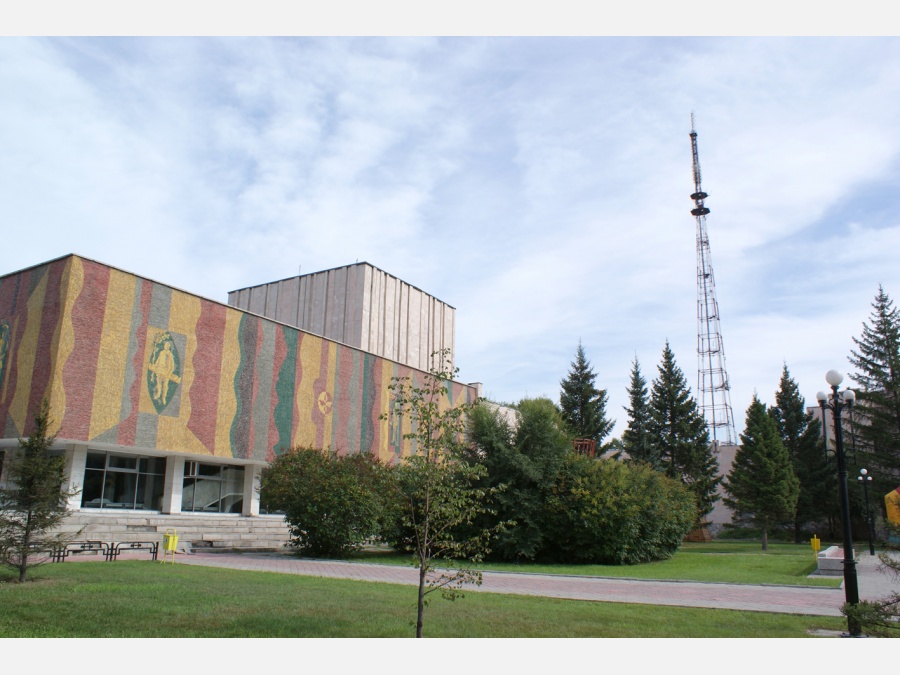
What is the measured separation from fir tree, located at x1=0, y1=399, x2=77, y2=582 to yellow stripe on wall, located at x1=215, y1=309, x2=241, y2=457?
1695 centimetres

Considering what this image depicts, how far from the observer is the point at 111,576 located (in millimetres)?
12836

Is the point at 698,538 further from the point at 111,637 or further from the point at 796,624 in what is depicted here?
the point at 111,637

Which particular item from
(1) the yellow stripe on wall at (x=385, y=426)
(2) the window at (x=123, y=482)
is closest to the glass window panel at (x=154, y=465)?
(2) the window at (x=123, y=482)

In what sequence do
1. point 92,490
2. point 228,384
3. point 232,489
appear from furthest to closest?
point 232,489, point 228,384, point 92,490

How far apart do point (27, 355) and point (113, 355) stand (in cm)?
310

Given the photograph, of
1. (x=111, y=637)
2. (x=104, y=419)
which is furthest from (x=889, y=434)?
(x=111, y=637)

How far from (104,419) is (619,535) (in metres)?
19.4

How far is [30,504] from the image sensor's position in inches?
496

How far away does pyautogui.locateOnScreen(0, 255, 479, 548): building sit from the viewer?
2492 centimetres

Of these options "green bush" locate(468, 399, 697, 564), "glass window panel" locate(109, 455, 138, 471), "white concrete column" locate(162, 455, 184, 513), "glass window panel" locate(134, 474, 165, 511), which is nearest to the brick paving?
"green bush" locate(468, 399, 697, 564)

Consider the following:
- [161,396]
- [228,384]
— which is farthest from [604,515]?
[161,396]

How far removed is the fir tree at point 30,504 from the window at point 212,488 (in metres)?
18.6

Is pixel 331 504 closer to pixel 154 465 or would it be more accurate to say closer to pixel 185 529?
pixel 185 529

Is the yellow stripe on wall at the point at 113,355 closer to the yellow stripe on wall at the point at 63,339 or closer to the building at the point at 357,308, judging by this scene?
the yellow stripe on wall at the point at 63,339
